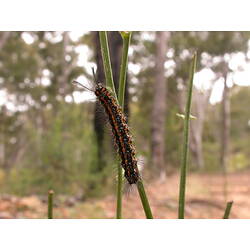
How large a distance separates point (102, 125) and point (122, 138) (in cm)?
298

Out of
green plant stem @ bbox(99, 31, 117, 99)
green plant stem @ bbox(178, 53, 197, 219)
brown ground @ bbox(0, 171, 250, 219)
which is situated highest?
green plant stem @ bbox(99, 31, 117, 99)

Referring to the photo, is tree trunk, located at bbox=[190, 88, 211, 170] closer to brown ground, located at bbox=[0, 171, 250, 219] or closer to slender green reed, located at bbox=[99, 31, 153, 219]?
brown ground, located at bbox=[0, 171, 250, 219]

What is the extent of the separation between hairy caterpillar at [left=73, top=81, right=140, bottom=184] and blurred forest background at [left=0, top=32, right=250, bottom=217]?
2.32m

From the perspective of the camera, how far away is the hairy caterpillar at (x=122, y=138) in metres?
0.55

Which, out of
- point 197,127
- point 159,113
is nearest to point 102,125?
point 159,113

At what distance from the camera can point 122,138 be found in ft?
1.89

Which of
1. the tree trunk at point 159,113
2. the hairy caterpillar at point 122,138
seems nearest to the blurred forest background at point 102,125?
the tree trunk at point 159,113

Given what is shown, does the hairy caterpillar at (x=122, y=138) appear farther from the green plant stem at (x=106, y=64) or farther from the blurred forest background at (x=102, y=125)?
the blurred forest background at (x=102, y=125)

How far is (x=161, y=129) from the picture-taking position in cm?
596

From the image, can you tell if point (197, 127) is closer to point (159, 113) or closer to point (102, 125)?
point (159, 113)

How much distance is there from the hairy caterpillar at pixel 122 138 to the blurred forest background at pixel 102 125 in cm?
232

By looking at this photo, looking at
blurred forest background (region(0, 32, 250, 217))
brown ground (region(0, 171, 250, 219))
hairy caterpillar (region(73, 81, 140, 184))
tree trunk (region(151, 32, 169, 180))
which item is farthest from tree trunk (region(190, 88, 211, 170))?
hairy caterpillar (region(73, 81, 140, 184))

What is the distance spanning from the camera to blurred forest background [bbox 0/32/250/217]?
139 inches
